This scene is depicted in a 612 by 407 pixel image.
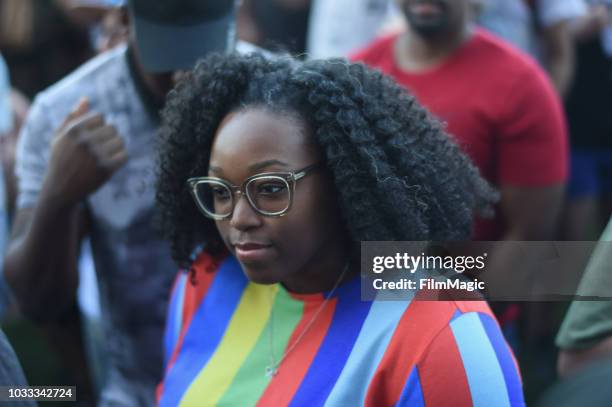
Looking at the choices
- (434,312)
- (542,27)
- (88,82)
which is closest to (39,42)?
(88,82)

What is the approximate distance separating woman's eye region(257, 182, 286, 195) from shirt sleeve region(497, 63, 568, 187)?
133cm

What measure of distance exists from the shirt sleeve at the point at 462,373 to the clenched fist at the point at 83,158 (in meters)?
1.12

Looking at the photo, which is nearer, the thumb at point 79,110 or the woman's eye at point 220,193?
the woman's eye at point 220,193

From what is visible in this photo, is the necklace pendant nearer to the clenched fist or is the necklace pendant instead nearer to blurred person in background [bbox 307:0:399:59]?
the clenched fist

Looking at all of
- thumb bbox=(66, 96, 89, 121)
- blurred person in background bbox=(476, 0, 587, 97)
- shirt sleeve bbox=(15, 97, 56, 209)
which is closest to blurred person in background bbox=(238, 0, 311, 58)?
blurred person in background bbox=(476, 0, 587, 97)

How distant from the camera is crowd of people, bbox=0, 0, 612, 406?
1.78m

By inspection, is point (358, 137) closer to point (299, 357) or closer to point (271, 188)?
point (271, 188)

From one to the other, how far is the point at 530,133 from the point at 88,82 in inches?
56.2

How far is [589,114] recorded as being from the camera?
Result: 14.8 ft

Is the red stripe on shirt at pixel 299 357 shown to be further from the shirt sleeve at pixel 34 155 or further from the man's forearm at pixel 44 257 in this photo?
the shirt sleeve at pixel 34 155

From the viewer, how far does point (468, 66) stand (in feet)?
9.93

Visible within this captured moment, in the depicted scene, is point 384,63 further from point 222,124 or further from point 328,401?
point 328,401

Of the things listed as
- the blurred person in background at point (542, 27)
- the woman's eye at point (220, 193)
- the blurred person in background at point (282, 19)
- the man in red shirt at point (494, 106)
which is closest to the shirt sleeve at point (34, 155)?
the woman's eye at point (220, 193)

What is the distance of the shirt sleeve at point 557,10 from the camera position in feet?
12.9
